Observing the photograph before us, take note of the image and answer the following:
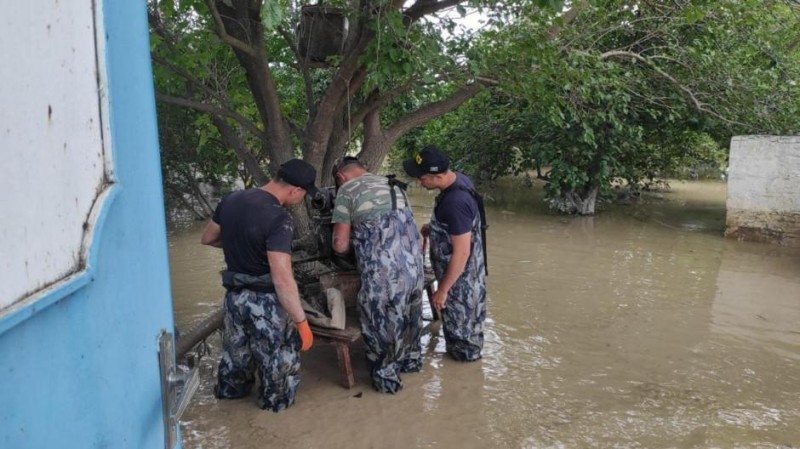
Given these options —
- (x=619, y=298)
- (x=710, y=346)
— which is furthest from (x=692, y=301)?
(x=710, y=346)

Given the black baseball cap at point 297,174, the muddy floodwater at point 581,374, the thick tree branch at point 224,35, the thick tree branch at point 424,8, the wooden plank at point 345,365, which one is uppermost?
the thick tree branch at point 424,8

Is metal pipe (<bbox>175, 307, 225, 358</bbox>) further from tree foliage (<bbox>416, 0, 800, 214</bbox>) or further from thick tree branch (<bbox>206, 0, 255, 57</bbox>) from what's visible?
tree foliage (<bbox>416, 0, 800, 214</bbox>)

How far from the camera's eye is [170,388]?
1244mm

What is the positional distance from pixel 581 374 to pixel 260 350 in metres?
2.41

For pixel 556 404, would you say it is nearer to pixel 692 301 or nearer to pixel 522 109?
pixel 692 301

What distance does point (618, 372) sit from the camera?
4582 millimetres

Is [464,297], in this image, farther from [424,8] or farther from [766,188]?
[766,188]

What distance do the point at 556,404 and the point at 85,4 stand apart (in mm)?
3828

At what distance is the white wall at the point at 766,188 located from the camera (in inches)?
354

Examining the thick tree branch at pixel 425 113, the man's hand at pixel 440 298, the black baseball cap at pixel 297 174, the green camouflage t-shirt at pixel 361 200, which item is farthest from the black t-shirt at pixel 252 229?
the thick tree branch at pixel 425 113

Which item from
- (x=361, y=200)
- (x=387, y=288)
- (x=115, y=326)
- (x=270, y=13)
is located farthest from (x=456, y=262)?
(x=115, y=326)

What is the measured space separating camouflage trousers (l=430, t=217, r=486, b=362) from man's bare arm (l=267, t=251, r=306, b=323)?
148 cm

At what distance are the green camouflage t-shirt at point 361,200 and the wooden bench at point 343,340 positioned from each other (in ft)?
2.47

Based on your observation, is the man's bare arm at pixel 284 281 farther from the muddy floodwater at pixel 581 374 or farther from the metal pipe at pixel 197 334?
the metal pipe at pixel 197 334
